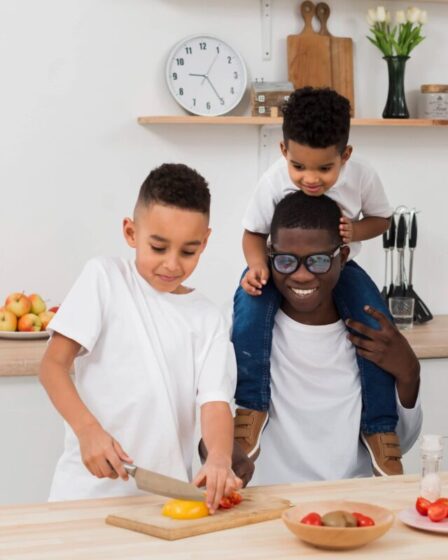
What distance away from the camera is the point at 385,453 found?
85.9 inches

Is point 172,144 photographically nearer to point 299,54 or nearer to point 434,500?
point 299,54

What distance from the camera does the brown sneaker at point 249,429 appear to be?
2.16m

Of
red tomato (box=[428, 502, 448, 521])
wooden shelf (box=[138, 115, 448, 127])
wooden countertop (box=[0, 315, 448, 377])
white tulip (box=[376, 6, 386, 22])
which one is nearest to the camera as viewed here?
red tomato (box=[428, 502, 448, 521])

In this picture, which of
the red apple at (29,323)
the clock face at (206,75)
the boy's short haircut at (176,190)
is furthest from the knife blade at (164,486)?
the clock face at (206,75)

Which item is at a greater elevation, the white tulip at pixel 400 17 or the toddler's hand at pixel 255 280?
the white tulip at pixel 400 17

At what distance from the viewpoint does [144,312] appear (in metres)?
1.82

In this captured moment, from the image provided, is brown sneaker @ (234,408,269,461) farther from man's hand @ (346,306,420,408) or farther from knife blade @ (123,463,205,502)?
knife blade @ (123,463,205,502)

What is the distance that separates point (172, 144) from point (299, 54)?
49 cm

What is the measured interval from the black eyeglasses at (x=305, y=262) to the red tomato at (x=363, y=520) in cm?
78

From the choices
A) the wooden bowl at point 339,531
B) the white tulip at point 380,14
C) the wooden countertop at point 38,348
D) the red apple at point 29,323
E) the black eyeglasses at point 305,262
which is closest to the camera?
the wooden bowl at point 339,531

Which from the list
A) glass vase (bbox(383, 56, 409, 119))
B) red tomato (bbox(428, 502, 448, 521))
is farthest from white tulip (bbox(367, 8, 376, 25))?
red tomato (bbox(428, 502, 448, 521))

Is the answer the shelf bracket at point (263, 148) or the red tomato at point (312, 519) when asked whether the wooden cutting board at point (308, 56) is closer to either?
the shelf bracket at point (263, 148)

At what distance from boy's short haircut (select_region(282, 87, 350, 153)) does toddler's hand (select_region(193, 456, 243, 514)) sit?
0.79m

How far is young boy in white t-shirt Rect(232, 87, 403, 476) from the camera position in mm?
2170
